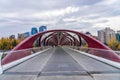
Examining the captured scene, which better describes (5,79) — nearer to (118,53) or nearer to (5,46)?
(118,53)

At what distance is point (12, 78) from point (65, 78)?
2.47 metres

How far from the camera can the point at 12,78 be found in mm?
A: 13547

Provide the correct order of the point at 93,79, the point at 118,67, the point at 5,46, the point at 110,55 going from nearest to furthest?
the point at 93,79 → the point at 118,67 → the point at 110,55 → the point at 5,46

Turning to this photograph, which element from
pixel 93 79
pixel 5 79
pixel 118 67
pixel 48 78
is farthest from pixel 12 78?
pixel 118 67

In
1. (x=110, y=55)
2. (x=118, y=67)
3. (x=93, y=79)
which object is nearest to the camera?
(x=93, y=79)

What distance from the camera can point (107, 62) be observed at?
22.4 meters

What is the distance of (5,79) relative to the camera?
13195mm

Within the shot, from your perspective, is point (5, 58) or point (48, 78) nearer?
point (48, 78)

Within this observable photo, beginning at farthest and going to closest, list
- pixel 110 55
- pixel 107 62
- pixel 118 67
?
pixel 107 62, pixel 110 55, pixel 118 67

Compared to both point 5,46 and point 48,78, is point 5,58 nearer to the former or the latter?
point 48,78

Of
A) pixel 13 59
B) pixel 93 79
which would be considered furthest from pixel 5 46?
pixel 93 79

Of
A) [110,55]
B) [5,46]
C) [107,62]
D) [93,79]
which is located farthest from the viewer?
[5,46]

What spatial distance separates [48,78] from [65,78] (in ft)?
2.56

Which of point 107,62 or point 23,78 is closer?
point 23,78
